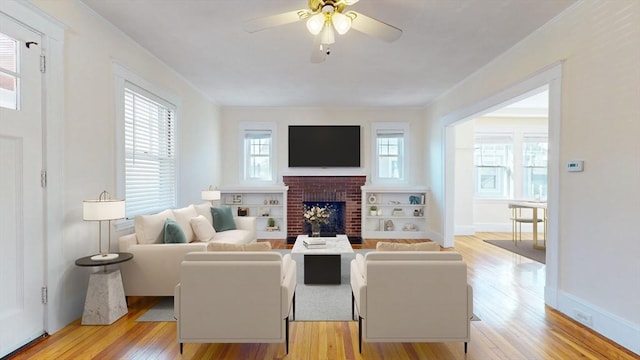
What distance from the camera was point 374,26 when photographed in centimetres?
247

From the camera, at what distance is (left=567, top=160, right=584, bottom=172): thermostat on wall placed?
294 centimetres

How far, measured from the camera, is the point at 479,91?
4.69 m

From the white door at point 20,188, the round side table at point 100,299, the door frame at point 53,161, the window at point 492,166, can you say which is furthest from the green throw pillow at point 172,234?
the window at point 492,166

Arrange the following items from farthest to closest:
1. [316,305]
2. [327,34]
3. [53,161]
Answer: [316,305] → [53,161] → [327,34]

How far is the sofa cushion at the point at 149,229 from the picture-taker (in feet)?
11.3

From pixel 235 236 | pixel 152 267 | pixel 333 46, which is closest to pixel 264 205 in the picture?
pixel 235 236

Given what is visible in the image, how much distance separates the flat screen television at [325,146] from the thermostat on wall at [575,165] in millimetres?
4193

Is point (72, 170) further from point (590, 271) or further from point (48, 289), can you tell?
point (590, 271)

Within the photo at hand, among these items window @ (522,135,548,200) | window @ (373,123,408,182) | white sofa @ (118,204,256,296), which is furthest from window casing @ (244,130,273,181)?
window @ (522,135,548,200)

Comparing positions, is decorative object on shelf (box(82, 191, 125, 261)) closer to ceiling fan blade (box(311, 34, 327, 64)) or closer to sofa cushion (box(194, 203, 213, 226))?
sofa cushion (box(194, 203, 213, 226))

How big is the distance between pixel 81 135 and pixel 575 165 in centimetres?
456

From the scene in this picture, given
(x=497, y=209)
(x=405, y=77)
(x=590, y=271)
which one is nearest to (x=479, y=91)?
(x=405, y=77)

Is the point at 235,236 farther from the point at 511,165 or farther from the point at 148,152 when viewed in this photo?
the point at 511,165

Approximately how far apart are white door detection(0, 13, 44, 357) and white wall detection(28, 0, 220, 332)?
5.3 inches
